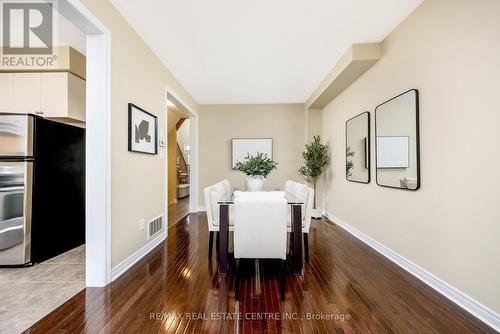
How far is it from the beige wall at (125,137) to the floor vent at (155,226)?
9cm

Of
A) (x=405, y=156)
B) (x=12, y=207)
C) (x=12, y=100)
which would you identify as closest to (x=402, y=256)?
(x=405, y=156)

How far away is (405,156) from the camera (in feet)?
7.88

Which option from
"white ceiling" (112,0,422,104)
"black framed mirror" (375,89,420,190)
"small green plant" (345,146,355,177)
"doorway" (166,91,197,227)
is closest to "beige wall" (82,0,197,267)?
"white ceiling" (112,0,422,104)

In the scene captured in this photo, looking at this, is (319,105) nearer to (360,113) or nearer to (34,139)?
(360,113)

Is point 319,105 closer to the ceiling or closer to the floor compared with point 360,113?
closer to the ceiling

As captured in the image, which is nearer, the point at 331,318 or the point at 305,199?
the point at 331,318

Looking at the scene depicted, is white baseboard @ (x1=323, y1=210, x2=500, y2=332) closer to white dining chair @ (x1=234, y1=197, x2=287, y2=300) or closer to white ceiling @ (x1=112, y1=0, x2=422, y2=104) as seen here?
white dining chair @ (x1=234, y1=197, x2=287, y2=300)

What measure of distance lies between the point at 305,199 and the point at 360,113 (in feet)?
6.18

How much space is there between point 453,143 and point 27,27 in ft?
14.5

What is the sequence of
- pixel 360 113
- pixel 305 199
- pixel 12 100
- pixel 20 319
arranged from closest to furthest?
pixel 20 319, pixel 305 199, pixel 12 100, pixel 360 113

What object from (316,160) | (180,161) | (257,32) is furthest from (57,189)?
(180,161)

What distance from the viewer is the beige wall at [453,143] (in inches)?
60.8

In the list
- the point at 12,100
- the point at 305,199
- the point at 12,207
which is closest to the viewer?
the point at 12,207

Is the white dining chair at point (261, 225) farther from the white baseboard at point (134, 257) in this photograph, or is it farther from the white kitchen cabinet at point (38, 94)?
the white kitchen cabinet at point (38, 94)
